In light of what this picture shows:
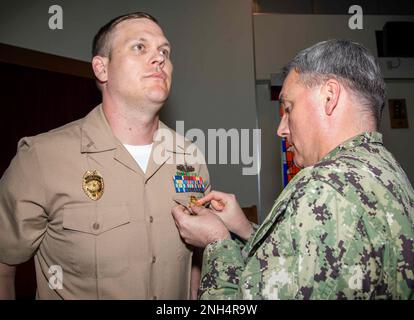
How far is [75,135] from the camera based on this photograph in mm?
1193

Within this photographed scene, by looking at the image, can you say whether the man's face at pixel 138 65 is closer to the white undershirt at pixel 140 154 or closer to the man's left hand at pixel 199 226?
the white undershirt at pixel 140 154

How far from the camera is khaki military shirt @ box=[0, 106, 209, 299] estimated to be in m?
1.04

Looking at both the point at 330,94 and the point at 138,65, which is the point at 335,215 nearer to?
the point at 330,94

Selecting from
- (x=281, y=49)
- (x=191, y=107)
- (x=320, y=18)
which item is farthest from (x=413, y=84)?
(x=191, y=107)

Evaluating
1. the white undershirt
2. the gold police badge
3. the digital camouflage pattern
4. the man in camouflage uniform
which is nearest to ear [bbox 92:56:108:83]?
the white undershirt

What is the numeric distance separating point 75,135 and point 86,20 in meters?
1.57

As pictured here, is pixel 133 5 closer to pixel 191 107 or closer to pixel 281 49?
pixel 191 107

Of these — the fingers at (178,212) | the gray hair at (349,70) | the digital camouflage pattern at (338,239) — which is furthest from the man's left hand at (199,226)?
the gray hair at (349,70)

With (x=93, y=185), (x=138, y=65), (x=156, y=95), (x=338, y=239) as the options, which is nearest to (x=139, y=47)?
(x=138, y=65)

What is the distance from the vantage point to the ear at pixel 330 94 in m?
0.86

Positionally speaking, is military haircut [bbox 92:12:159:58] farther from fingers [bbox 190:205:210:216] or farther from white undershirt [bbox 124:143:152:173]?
fingers [bbox 190:205:210:216]

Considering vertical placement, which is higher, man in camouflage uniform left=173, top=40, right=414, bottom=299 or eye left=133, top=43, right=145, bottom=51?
eye left=133, top=43, right=145, bottom=51

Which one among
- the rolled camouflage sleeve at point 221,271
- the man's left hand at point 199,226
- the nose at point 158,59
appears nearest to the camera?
the rolled camouflage sleeve at point 221,271

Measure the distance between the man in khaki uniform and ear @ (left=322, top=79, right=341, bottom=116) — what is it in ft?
1.82
